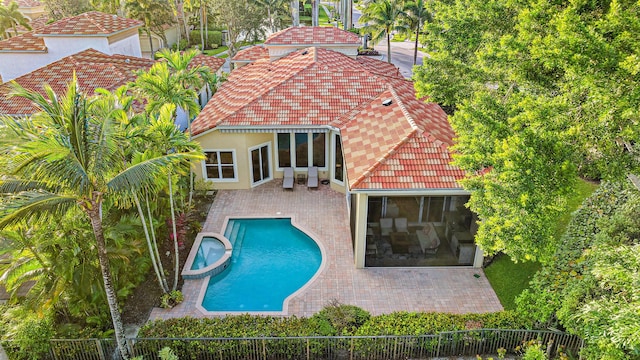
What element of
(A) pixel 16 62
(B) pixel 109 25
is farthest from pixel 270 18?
(A) pixel 16 62

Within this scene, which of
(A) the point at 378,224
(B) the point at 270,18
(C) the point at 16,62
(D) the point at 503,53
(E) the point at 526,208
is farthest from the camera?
(B) the point at 270,18

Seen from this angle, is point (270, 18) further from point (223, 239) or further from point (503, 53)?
point (503, 53)

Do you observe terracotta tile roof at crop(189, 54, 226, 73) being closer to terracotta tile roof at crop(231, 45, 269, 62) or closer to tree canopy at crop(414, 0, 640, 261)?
terracotta tile roof at crop(231, 45, 269, 62)

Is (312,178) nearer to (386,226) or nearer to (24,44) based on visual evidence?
(386,226)

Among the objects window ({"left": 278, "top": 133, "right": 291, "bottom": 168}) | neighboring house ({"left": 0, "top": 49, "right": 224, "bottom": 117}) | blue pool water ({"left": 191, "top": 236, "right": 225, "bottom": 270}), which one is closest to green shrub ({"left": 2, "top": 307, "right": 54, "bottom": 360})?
blue pool water ({"left": 191, "top": 236, "right": 225, "bottom": 270})

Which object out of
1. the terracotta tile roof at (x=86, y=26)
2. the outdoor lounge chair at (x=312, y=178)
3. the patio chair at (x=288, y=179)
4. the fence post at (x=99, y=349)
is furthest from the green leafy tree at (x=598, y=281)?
the terracotta tile roof at (x=86, y=26)

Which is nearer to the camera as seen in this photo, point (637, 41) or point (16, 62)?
point (637, 41)
